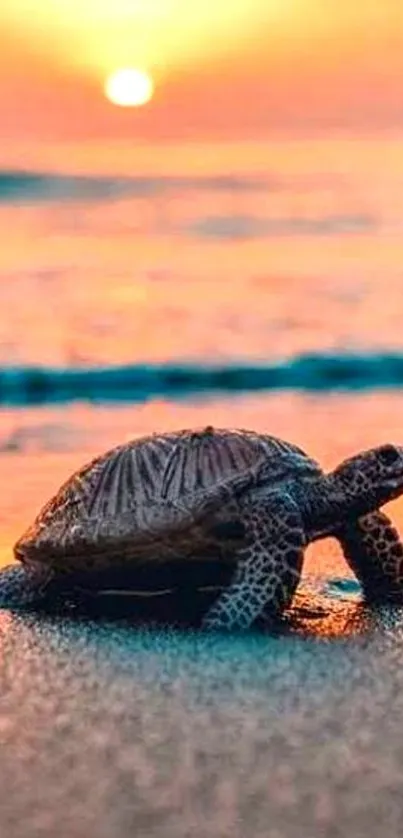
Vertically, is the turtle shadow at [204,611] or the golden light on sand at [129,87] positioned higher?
the golden light on sand at [129,87]

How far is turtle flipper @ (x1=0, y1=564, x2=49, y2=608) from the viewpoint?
19.3 feet

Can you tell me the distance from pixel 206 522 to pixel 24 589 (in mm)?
633

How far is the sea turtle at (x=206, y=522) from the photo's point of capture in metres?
5.61

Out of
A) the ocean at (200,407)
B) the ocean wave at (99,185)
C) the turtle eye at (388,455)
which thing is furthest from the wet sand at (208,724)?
the ocean wave at (99,185)

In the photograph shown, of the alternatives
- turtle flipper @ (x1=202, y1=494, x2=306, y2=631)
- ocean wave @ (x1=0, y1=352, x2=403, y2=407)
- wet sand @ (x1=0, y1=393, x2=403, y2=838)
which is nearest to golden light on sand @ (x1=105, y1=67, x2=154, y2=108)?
ocean wave @ (x1=0, y1=352, x2=403, y2=407)

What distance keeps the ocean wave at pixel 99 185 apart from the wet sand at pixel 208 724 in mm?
17000

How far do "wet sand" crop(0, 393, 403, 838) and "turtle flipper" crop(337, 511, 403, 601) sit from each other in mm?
73

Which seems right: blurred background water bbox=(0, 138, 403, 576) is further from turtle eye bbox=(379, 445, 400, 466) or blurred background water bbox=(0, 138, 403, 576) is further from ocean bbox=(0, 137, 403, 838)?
turtle eye bbox=(379, 445, 400, 466)

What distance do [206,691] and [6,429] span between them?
16.9ft

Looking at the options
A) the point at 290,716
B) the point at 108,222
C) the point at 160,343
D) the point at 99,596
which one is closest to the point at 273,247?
the point at 108,222

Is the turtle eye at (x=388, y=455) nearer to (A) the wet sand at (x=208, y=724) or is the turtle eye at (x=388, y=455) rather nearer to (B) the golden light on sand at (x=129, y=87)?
(A) the wet sand at (x=208, y=724)

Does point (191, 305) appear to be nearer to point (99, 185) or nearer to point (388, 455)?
point (388, 455)

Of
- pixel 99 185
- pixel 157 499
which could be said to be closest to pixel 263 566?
pixel 157 499

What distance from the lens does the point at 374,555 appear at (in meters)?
6.00
